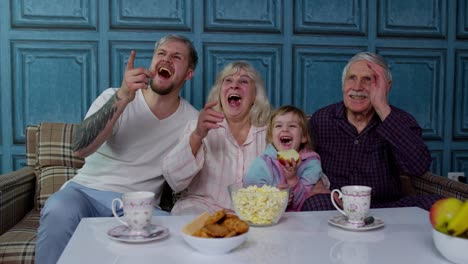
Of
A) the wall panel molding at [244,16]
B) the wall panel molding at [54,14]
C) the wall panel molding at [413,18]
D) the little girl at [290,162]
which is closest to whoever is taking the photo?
the little girl at [290,162]

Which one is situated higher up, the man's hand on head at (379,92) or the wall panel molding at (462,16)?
the wall panel molding at (462,16)

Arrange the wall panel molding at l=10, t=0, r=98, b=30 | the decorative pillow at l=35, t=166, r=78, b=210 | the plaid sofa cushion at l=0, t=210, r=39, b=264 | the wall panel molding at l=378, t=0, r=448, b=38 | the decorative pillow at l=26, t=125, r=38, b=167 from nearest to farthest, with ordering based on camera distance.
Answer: the plaid sofa cushion at l=0, t=210, r=39, b=264 < the decorative pillow at l=35, t=166, r=78, b=210 < the decorative pillow at l=26, t=125, r=38, b=167 < the wall panel molding at l=10, t=0, r=98, b=30 < the wall panel molding at l=378, t=0, r=448, b=38

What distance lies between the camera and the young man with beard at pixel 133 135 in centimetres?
213

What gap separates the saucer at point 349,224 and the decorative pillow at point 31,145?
5.66ft

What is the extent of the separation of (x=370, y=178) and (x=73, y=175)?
1.44m

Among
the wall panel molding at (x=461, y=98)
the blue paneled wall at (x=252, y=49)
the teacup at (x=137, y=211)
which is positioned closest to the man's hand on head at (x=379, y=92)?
the blue paneled wall at (x=252, y=49)

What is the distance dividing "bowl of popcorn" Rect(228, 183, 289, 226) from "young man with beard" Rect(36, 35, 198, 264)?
0.74 meters

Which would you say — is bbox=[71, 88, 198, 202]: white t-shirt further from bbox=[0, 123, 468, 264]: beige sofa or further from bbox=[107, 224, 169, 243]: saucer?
bbox=[107, 224, 169, 243]: saucer

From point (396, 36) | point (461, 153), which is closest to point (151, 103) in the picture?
point (396, 36)

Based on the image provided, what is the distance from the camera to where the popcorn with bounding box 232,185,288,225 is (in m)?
1.38

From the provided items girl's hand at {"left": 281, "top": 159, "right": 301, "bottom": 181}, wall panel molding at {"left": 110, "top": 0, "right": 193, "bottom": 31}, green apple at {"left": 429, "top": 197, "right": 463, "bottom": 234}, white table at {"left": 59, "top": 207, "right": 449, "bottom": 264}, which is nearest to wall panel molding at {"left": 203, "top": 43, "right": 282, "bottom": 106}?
wall panel molding at {"left": 110, "top": 0, "right": 193, "bottom": 31}

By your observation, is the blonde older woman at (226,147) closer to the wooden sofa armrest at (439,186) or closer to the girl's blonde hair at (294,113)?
the girl's blonde hair at (294,113)

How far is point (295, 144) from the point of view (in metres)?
2.13

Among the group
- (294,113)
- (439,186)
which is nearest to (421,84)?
(439,186)
